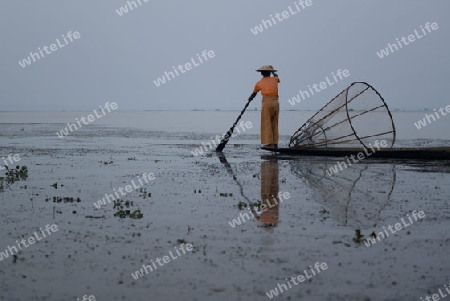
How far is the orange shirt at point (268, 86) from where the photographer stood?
17375mm

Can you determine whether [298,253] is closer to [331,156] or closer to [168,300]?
[168,300]

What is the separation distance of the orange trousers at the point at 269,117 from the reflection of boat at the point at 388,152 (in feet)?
1.58

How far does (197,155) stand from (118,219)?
10936 mm

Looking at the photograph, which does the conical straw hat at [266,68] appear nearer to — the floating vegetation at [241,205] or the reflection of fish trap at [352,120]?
the reflection of fish trap at [352,120]

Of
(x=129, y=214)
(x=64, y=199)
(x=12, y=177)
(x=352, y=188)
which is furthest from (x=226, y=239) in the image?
(x=12, y=177)

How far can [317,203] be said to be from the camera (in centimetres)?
881

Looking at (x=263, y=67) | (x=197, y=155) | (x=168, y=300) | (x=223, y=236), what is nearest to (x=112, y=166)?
(x=197, y=155)

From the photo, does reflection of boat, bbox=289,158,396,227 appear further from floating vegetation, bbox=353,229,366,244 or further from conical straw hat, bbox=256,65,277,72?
conical straw hat, bbox=256,65,277,72

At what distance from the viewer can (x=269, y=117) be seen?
1756 centimetres

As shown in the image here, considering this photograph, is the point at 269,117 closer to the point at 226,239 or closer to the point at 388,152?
the point at 388,152

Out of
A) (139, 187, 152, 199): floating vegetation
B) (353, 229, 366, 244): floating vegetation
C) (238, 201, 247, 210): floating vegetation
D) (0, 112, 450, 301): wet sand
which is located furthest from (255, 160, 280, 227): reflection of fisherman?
(139, 187, 152, 199): floating vegetation

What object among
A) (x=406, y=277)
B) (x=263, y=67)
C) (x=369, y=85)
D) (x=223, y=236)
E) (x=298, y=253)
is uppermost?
(x=263, y=67)

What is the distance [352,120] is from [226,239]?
38.7 feet

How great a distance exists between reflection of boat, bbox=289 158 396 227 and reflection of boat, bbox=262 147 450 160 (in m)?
1.29
